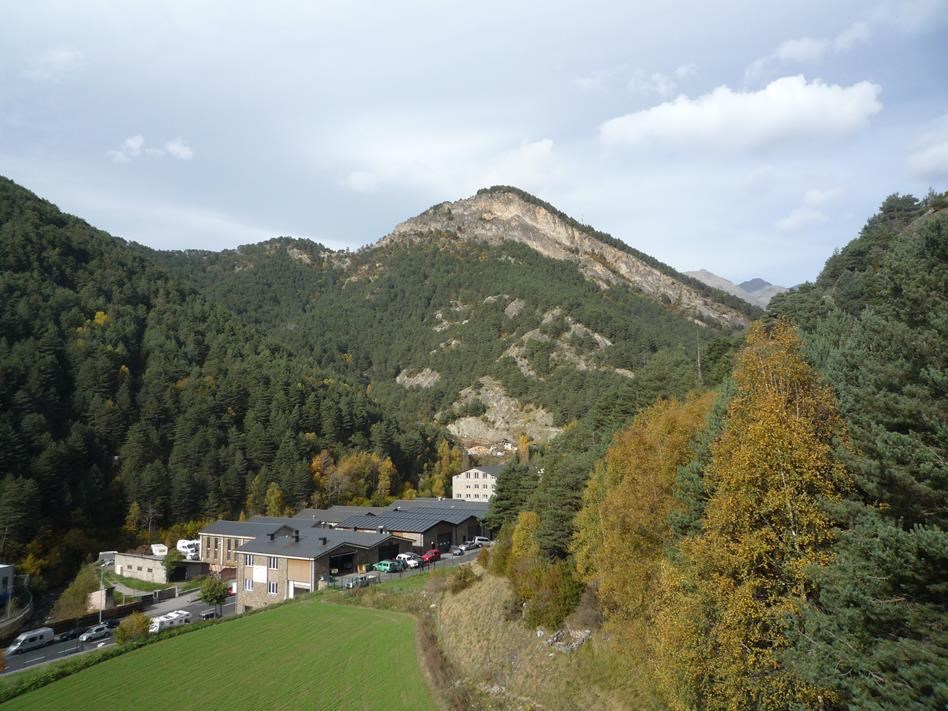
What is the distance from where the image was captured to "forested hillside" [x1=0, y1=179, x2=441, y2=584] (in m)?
68.2

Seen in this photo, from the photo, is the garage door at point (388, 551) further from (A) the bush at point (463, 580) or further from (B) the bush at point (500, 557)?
(B) the bush at point (500, 557)

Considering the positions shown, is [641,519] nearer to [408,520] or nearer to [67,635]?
[67,635]

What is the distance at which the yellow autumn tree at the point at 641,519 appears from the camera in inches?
719

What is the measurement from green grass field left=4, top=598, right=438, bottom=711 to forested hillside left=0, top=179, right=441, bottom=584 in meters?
34.9

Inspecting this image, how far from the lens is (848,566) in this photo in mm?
9562

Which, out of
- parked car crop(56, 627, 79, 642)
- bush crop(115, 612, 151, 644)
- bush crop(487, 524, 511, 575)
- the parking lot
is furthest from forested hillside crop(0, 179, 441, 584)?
bush crop(487, 524, 511, 575)

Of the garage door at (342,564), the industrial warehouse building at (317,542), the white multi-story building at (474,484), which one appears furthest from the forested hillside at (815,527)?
the white multi-story building at (474,484)

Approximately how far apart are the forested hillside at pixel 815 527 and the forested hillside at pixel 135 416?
6578 cm

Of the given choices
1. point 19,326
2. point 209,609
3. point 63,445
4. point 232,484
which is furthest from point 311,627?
point 19,326

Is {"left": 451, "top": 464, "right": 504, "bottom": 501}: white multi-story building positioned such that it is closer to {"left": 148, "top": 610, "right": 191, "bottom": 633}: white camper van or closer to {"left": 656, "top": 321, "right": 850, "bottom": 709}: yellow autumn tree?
{"left": 148, "top": 610, "right": 191, "bottom": 633}: white camper van

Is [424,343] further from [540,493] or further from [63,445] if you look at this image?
[540,493]

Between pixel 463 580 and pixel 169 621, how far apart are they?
21560 mm

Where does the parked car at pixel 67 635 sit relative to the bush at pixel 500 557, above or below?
below

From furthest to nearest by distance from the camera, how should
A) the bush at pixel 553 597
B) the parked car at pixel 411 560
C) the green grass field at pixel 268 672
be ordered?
the parked car at pixel 411 560 → the bush at pixel 553 597 → the green grass field at pixel 268 672
